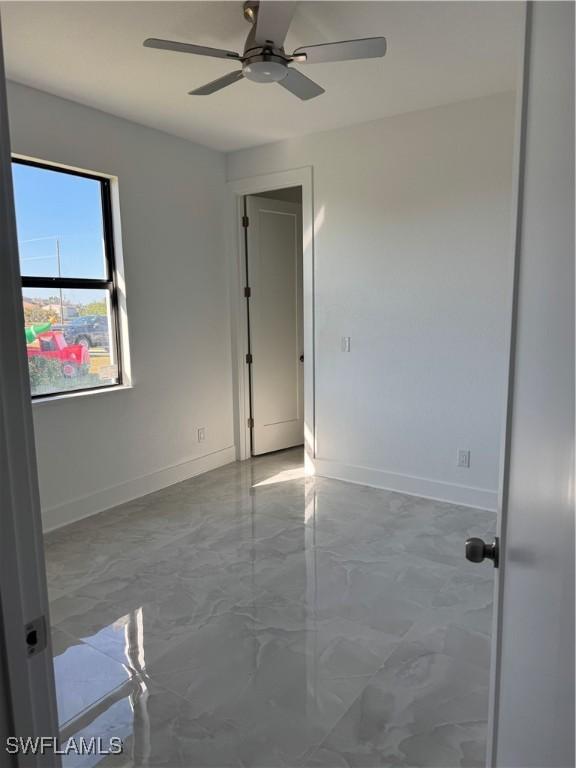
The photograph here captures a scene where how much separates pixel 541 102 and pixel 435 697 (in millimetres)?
1930

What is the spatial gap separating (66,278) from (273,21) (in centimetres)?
207

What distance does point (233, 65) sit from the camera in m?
2.82

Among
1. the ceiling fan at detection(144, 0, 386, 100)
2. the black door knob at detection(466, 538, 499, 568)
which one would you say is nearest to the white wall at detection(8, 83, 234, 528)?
the ceiling fan at detection(144, 0, 386, 100)

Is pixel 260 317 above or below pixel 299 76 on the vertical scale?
below

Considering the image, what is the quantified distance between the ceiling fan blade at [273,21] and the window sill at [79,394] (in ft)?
7.59

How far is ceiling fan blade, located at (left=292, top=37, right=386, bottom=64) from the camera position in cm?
212

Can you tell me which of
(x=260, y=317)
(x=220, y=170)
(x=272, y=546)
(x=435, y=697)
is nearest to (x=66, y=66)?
(x=220, y=170)

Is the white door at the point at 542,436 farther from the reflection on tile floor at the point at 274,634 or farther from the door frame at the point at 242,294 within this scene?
the door frame at the point at 242,294

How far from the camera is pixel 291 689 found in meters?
1.97

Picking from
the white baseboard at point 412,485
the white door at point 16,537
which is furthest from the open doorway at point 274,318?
the white door at point 16,537

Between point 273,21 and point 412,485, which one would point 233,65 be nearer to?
point 273,21

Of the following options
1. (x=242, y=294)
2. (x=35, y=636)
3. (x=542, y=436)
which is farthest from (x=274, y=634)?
(x=242, y=294)

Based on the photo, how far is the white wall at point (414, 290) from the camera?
3439 millimetres

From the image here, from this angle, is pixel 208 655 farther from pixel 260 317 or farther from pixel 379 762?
pixel 260 317
